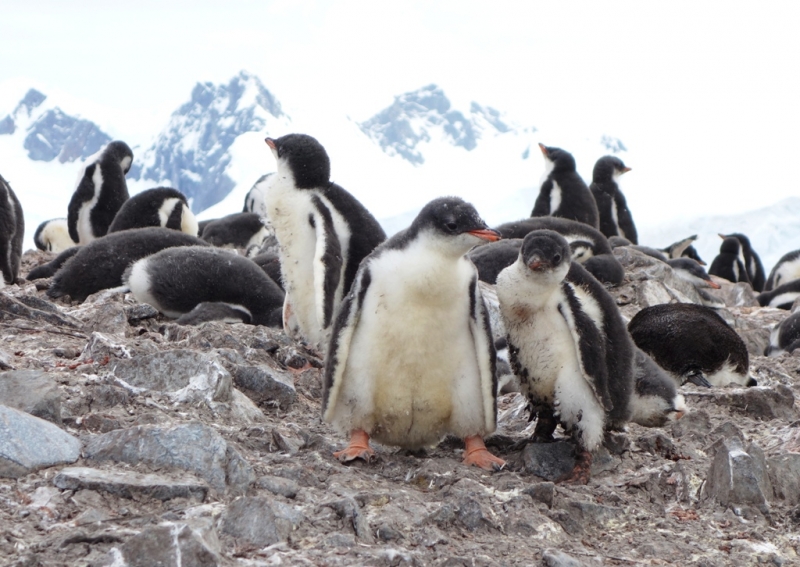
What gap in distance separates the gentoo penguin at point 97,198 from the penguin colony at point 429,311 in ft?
6.86

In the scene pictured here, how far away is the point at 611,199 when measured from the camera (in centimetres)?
1527

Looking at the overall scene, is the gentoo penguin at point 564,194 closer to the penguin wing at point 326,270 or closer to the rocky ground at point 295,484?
the penguin wing at point 326,270

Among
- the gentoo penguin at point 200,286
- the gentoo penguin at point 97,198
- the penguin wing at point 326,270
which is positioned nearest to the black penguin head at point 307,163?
the penguin wing at point 326,270

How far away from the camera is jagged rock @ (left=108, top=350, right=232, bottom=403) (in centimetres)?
372

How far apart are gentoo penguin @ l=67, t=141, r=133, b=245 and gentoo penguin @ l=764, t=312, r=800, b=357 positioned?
26.6ft

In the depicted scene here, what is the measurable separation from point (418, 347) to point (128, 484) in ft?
4.07

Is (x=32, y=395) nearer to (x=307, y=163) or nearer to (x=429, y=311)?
(x=429, y=311)

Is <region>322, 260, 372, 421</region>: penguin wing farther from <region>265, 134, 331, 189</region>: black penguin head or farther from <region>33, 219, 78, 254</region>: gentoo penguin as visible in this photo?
<region>33, 219, 78, 254</region>: gentoo penguin

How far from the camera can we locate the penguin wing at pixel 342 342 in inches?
141

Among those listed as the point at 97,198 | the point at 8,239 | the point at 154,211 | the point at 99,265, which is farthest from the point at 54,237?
the point at 99,265

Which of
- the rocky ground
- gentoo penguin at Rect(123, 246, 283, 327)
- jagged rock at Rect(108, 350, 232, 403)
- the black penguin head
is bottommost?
the rocky ground

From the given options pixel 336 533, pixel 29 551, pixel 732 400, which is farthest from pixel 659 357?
pixel 29 551

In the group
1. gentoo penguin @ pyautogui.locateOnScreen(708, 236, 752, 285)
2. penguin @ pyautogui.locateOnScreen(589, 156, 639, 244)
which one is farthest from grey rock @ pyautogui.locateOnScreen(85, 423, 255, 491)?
gentoo penguin @ pyautogui.locateOnScreen(708, 236, 752, 285)

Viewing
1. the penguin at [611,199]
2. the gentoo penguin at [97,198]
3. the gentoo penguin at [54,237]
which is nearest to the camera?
the gentoo penguin at [97,198]
